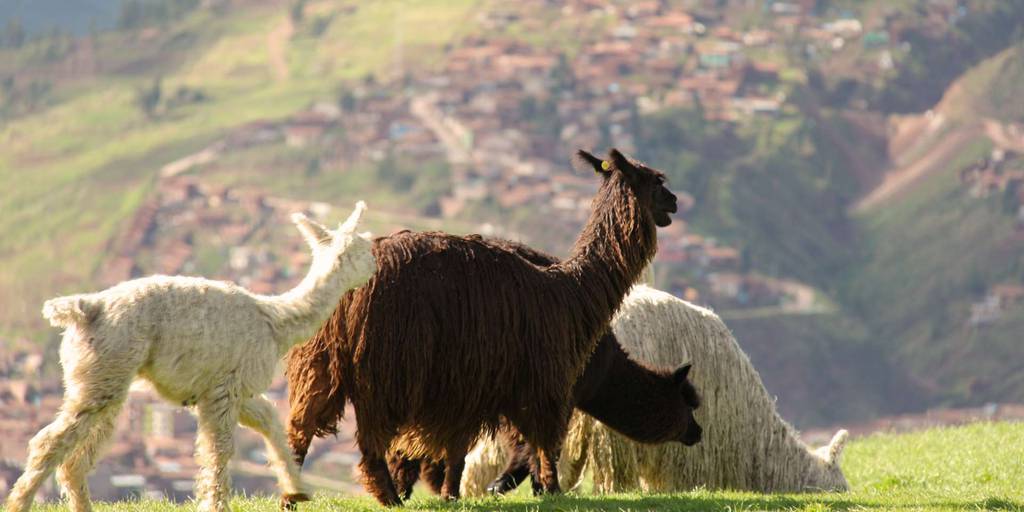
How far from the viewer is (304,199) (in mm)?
133625

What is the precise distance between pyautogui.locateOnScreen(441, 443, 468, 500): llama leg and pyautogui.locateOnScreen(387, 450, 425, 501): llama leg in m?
0.27

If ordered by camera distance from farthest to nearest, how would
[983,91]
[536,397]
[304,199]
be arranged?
[983,91] < [304,199] < [536,397]

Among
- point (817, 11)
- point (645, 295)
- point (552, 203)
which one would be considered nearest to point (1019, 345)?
point (552, 203)

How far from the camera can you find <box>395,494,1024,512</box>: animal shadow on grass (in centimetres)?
885

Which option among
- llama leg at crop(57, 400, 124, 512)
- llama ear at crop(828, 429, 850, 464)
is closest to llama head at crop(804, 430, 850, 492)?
llama ear at crop(828, 429, 850, 464)

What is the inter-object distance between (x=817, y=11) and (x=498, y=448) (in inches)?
7074

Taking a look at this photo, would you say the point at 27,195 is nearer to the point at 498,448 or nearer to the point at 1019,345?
the point at 1019,345

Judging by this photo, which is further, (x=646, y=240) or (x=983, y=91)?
(x=983, y=91)

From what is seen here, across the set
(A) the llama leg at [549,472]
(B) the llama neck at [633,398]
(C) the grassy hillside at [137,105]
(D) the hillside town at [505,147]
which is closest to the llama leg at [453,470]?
(A) the llama leg at [549,472]

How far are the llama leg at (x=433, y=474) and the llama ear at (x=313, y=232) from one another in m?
2.78

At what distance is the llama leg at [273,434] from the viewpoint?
793cm

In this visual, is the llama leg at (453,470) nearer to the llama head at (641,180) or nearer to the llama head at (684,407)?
the llama head at (684,407)

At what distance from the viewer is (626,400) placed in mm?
10336

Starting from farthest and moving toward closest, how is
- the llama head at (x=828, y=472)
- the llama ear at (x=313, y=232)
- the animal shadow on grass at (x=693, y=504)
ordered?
1. the llama head at (x=828, y=472)
2. the animal shadow on grass at (x=693, y=504)
3. the llama ear at (x=313, y=232)
